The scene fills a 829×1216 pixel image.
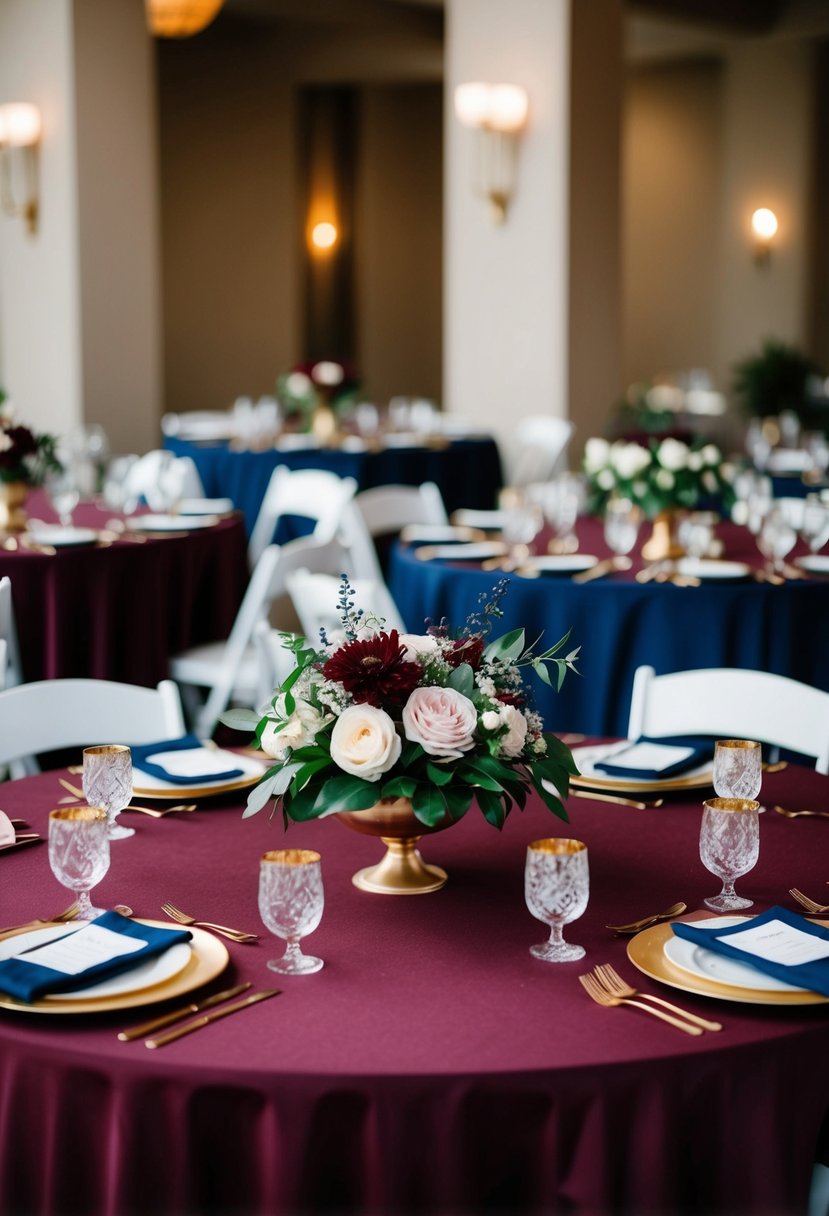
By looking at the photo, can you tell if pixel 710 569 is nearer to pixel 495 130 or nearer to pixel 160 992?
pixel 160 992

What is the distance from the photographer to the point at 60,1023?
5.30 ft

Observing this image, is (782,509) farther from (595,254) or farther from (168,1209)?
(595,254)

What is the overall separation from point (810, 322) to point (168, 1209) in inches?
519

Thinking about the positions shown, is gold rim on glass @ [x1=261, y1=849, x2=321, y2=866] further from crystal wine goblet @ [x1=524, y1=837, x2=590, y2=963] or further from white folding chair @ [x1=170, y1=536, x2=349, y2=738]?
white folding chair @ [x1=170, y1=536, x2=349, y2=738]

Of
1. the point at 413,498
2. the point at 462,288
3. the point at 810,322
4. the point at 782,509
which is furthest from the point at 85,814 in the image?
the point at 810,322

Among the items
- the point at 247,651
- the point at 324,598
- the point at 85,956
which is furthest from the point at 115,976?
the point at 247,651

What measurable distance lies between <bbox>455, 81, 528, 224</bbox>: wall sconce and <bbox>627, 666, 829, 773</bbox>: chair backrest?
651 centimetres

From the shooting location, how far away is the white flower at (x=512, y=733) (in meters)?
1.91

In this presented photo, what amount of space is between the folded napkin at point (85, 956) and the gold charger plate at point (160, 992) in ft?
0.05

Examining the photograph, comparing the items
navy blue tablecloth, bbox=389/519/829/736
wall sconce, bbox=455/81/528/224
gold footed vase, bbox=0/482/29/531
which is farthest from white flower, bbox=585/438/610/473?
wall sconce, bbox=455/81/528/224

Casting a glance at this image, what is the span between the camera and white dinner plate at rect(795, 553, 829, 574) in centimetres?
448

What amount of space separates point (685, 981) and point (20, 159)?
904 centimetres

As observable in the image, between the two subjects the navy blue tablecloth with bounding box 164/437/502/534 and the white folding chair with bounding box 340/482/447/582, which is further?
the navy blue tablecloth with bounding box 164/437/502/534

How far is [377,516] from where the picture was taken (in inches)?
224
